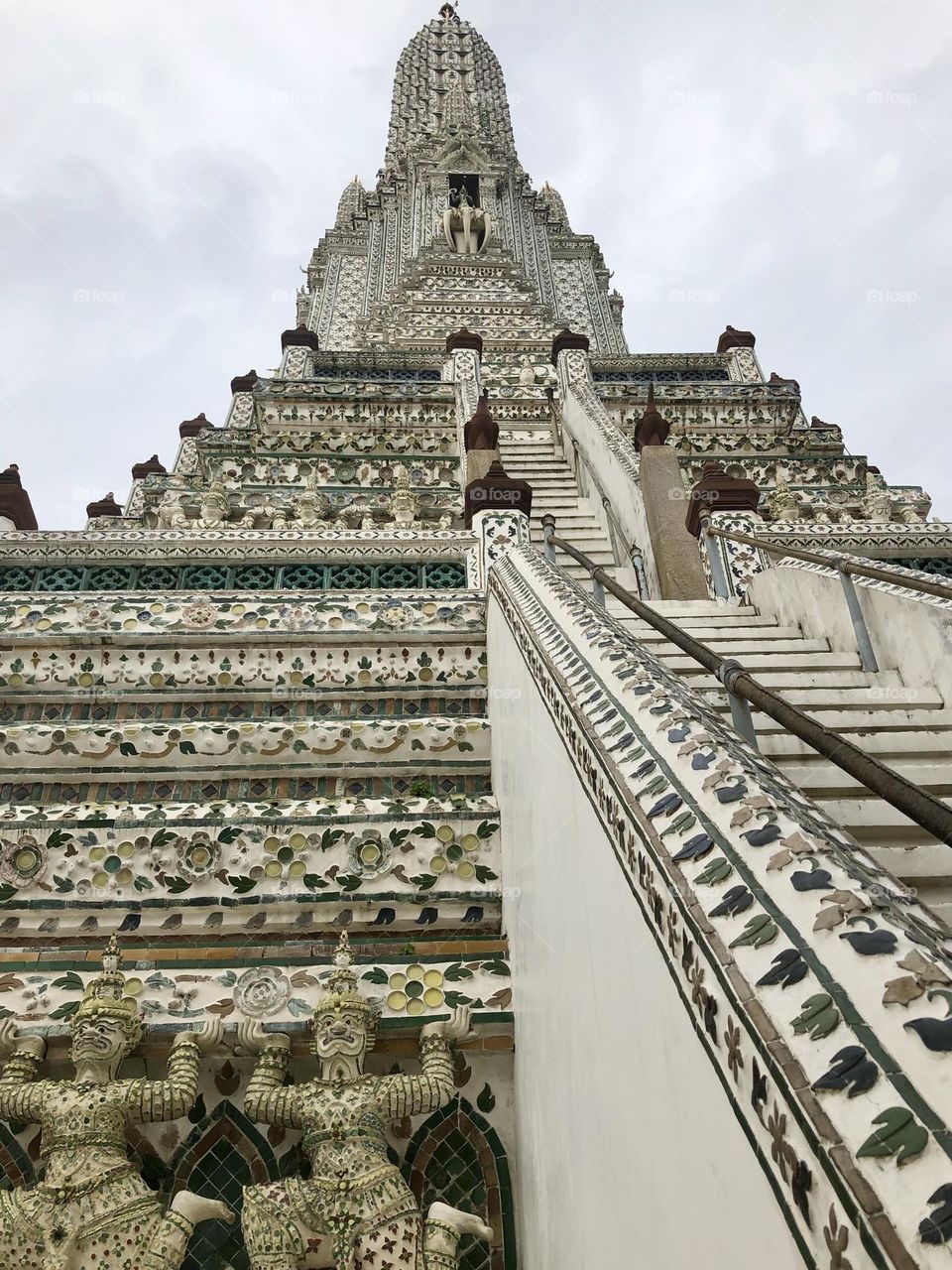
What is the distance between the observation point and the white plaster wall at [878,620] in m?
3.70

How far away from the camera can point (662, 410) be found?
1170 centimetres

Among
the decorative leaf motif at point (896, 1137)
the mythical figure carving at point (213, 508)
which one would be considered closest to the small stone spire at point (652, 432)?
the mythical figure carving at point (213, 508)

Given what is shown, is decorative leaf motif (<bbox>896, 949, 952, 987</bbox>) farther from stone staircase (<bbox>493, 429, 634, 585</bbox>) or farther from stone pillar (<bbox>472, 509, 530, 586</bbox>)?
stone staircase (<bbox>493, 429, 634, 585</bbox>)

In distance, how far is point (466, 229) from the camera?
2086cm

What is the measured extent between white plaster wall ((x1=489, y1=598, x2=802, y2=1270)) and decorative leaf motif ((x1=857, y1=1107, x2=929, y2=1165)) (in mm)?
163

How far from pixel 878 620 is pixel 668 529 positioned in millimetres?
3025

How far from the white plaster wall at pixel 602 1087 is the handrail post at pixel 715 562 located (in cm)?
301

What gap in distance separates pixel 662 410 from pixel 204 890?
982cm

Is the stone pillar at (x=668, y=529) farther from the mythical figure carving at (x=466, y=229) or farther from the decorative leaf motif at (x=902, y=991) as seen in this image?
the mythical figure carving at (x=466, y=229)

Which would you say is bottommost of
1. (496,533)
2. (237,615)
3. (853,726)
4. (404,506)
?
(853,726)

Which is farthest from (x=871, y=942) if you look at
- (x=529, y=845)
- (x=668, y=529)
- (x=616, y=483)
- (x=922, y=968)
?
(x=616, y=483)

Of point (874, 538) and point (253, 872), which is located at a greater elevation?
point (874, 538)

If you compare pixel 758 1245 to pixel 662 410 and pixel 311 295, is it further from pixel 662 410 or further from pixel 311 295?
pixel 311 295

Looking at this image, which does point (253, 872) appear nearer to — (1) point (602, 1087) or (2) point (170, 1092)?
(2) point (170, 1092)
